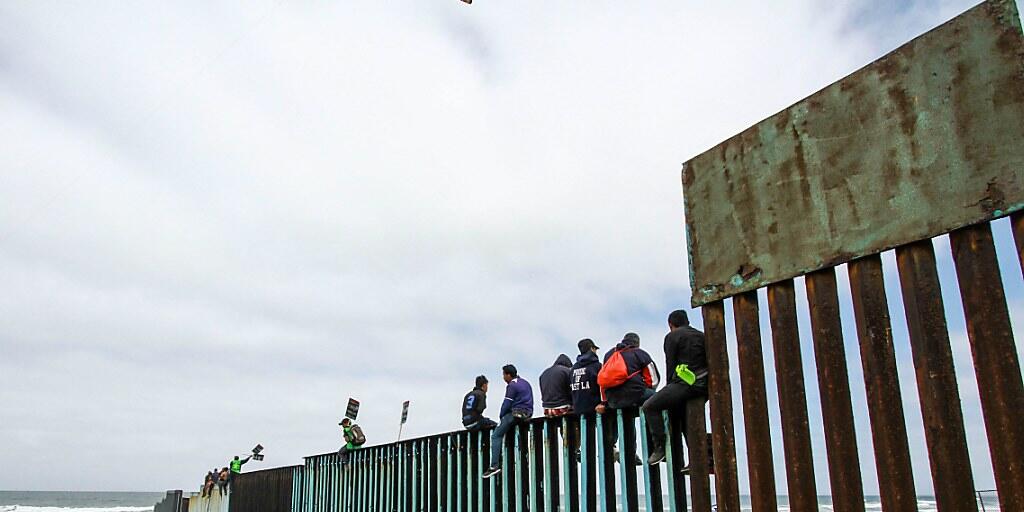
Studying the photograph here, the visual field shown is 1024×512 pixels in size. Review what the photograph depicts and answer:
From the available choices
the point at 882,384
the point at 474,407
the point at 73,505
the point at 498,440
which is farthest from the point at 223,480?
the point at 73,505

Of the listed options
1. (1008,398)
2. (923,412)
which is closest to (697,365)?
(923,412)

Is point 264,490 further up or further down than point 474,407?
further down

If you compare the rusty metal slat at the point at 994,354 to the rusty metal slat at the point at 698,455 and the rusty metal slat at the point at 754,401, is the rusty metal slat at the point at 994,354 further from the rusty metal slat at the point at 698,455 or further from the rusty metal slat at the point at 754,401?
the rusty metal slat at the point at 698,455

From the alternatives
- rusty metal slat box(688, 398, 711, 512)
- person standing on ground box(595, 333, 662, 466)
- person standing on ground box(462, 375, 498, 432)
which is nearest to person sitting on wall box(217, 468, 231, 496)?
person standing on ground box(462, 375, 498, 432)

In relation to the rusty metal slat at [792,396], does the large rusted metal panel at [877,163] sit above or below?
above

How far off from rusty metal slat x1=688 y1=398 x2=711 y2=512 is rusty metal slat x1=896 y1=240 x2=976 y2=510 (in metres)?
1.82

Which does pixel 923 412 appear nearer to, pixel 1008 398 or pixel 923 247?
pixel 1008 398

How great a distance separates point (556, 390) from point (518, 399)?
47 cm

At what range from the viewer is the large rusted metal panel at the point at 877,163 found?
14.1 ft

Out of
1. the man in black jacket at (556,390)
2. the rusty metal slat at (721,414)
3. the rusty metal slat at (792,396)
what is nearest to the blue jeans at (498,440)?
the man in black jacket at (556,390)

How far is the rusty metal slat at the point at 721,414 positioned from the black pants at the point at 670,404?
0.43m

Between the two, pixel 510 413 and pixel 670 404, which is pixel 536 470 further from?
pixel 670 404

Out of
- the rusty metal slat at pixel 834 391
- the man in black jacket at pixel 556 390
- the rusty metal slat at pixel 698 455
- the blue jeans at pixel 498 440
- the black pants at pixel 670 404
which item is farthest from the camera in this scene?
the blue jeans at pixel 498 440

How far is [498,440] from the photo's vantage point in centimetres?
961
